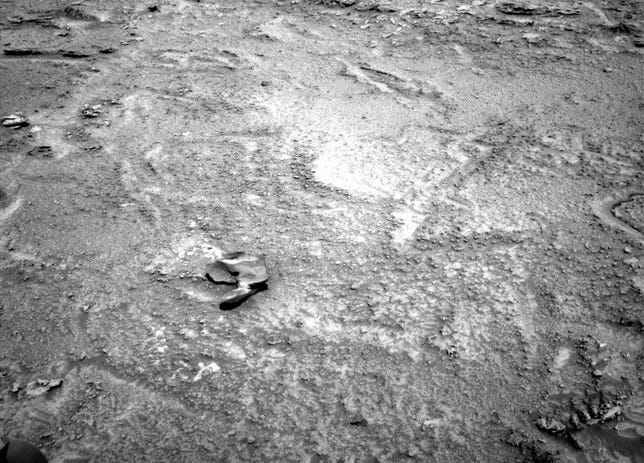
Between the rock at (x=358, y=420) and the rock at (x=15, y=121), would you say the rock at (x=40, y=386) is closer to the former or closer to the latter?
the rock at (x=358, y=420)

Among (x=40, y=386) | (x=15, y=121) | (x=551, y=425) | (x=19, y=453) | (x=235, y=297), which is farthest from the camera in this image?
(x=15, y=121)

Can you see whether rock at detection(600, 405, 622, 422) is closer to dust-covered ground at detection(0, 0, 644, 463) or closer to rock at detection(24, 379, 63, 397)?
dust-covered ground at detection(0, 0, 644, 463)

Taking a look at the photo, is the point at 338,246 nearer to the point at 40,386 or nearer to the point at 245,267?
the point at 245,267

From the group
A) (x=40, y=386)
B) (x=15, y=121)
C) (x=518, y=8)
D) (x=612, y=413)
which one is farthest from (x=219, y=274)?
(x=518, y=8)

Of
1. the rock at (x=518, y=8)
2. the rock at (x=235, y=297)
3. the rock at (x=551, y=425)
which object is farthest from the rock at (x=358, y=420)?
the rock at (x=518, y=8)

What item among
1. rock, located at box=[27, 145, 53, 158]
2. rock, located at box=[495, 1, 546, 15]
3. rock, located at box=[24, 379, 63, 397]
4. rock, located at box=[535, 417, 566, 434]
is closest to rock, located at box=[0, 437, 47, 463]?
rock, located at box=[24, 379, 63, 397]

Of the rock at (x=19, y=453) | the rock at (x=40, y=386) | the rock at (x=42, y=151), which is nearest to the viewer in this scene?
the rock at (x=19, y=453)
